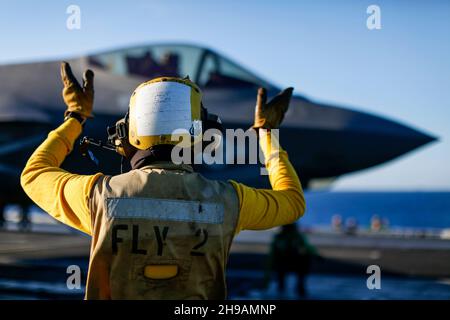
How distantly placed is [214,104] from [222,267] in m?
7.29

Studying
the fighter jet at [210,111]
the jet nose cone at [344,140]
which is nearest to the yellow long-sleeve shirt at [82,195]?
the fighter jet at [210,111]

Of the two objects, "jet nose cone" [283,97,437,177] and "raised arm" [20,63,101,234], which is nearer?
"raised arm" [20,63,101,234]

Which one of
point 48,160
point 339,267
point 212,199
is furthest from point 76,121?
point 339,267

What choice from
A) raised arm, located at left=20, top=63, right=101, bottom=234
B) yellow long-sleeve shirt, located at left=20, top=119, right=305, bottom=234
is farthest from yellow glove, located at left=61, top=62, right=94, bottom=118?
yellow long-sleeve shirt, located at left=20, top=119, right=305, bottom=234

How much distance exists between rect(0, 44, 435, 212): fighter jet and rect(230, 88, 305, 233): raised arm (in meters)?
5.79

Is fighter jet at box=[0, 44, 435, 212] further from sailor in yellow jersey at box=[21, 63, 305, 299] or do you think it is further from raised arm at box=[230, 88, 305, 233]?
sailor in yellow jersey at box=[21, 63, 305, 299]

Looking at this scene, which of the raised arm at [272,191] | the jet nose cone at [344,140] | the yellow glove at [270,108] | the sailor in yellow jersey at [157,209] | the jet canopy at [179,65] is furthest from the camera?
the jet canopy at [179,65]

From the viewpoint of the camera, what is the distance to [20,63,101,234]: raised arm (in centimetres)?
201

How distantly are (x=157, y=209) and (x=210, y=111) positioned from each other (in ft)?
23.5

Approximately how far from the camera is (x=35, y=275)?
888cm

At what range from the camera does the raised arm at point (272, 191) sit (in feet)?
6.79

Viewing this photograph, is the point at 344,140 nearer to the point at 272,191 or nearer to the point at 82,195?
the point at 272,191

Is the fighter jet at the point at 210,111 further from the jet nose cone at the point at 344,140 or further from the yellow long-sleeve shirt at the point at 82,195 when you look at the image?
the yellow long-sleeve shirt at the point at 82,195
